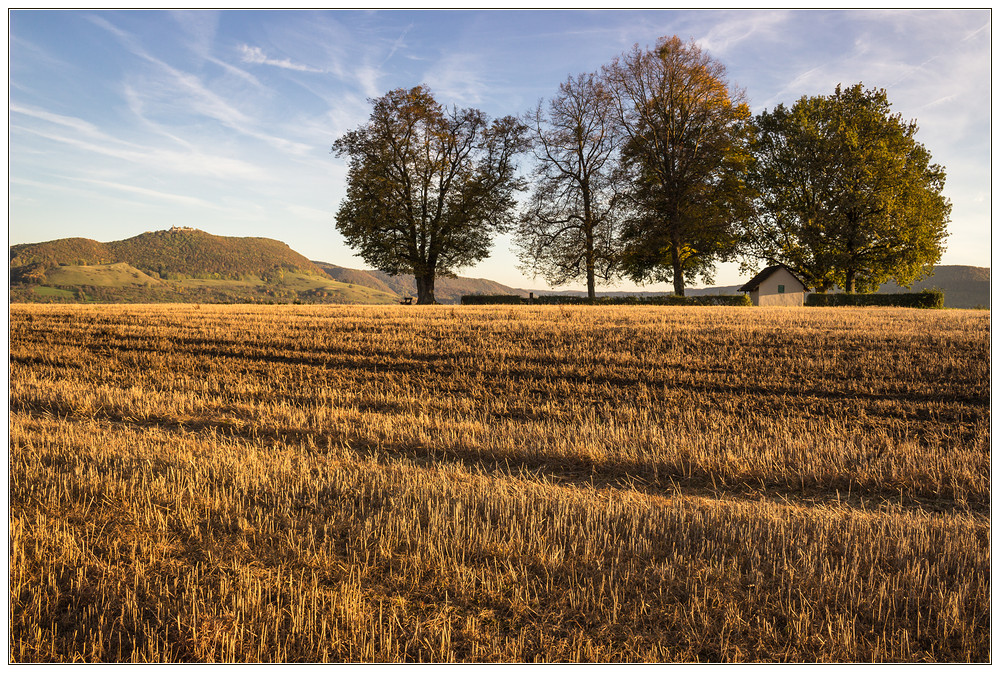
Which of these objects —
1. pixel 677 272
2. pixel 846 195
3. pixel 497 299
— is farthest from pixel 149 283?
pixel 846 195

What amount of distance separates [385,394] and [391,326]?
8.84 meters

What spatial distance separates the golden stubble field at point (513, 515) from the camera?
3.53 metres

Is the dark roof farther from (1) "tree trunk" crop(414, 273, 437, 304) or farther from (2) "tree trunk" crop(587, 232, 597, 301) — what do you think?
(1) "tree trunk" crop(414, 273, 437, 304)

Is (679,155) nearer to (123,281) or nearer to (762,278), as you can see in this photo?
(762,278)

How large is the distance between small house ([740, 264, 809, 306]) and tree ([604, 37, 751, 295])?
8.93 meters

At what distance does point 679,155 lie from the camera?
40.6 metres

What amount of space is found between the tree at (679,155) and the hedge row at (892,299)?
8.31 m

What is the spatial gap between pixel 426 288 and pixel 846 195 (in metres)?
32.8

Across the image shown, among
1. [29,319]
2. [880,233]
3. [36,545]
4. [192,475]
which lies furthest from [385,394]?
[880,233]

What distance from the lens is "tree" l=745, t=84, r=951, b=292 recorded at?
139ft

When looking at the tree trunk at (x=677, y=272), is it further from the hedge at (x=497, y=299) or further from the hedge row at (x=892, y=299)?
the hedge at (x=497, y=299)

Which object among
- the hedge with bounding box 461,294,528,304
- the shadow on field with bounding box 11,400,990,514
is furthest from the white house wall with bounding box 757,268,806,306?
the shadow on field with bounding box 11,400,990,514

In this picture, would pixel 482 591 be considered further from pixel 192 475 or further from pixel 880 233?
pixel 880 233

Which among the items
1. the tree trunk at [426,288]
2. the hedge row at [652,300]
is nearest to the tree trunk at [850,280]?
the hedge row at [652,300]
